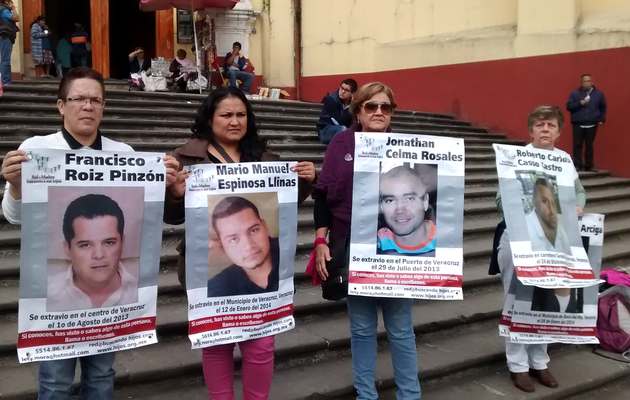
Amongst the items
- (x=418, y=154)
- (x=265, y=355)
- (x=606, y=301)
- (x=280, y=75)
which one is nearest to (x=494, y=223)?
(x=606, y=301)

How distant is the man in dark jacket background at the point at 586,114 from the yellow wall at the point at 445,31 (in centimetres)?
93

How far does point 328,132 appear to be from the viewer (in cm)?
827

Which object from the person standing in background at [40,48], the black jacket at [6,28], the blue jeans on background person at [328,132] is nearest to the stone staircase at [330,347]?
the blue jeans on background person at [328,132]

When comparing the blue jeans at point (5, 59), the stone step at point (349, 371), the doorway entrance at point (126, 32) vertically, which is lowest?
the stone step at point (349, 371)

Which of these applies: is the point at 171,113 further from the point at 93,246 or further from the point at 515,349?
the point at 93,246

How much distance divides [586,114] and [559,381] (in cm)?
659

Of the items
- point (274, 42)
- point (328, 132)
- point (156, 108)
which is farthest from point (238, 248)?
point (274, 42)

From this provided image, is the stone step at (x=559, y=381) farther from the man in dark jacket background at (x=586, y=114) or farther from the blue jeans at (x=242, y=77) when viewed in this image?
the blue jeans at (x=242, y=77)

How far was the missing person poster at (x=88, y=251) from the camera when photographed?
2.38 metres

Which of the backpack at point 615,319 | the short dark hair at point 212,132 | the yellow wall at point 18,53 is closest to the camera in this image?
the short dark hair at point 212,132

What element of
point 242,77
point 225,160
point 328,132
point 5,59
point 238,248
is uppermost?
point 242,77

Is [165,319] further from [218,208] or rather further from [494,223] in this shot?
[494,223]

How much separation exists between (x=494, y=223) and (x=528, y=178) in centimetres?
352

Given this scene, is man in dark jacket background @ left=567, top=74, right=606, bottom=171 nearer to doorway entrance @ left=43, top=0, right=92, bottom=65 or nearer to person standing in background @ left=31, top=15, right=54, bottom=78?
person standing in background @ left=31, top=15, right=54, bottom=78
